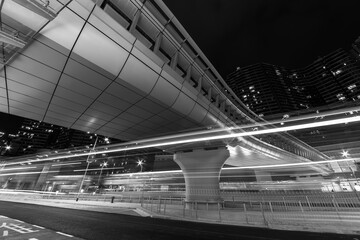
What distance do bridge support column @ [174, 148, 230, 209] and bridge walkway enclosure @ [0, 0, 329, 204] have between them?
202 inches

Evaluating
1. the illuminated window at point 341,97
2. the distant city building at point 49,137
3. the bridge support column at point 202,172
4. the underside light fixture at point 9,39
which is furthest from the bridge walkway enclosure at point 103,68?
the illuminated window at point 341,97

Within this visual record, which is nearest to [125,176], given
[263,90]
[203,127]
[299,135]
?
[203,127]

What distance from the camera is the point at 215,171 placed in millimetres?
16156

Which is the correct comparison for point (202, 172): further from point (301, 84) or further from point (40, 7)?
point (301, 84)

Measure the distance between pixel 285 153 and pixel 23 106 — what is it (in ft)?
126

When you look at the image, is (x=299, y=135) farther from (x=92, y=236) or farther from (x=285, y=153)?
(x=92, y=236)

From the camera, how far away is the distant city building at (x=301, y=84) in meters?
116

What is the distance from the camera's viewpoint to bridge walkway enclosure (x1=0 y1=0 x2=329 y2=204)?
16.4 feet

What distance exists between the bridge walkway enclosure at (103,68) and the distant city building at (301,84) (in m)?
118

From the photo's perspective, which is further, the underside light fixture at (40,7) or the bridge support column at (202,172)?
the bridge support column at (202,172)

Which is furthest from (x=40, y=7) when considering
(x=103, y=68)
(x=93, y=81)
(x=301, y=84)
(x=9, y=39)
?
(x=301, y=84)

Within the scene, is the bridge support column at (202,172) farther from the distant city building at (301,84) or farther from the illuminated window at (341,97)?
the illuminated window at (341,97)

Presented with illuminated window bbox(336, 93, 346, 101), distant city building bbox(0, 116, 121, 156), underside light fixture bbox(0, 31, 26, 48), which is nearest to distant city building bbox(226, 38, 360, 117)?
illuminated window bbox(336, 93, 346, 101)

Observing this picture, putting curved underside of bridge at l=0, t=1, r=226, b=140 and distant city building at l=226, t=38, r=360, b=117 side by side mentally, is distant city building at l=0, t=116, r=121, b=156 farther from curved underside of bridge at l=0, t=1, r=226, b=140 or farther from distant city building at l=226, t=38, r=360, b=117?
curved underside of bridge at l=0, t=1, r=226, b=140
